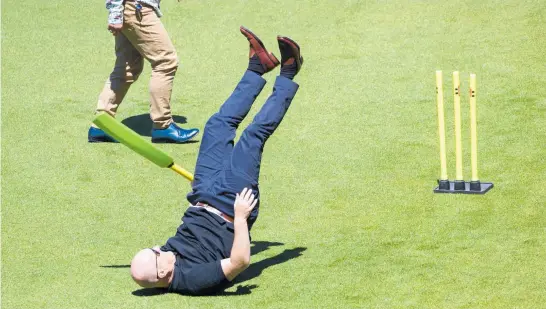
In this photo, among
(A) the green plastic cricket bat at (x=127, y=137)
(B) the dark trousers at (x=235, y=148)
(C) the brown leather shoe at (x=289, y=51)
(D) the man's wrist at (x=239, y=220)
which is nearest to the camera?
(D) the man's wrist at (x=239, y=220)

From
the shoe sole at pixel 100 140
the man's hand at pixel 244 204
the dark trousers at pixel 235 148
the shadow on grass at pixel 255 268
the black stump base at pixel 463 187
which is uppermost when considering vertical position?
the dark trousers at pixel 235 148

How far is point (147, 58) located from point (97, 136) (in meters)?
0.94

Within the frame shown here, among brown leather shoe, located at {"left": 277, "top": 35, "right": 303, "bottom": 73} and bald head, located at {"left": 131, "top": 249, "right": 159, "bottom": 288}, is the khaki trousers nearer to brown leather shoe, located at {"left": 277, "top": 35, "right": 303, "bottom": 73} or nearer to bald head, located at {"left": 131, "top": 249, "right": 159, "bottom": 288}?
brown leather shoe, located at {"left": 277, "top": 35, "right": 303, "bottom": 73}

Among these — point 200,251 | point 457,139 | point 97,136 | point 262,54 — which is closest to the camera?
point 200,251

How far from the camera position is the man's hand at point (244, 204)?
7.12 m

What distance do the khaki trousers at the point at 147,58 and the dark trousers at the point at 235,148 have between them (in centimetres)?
219

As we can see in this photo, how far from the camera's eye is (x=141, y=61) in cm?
1063

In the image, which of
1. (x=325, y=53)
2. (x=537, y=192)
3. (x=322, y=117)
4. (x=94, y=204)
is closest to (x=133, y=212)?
(x=94, y=204)

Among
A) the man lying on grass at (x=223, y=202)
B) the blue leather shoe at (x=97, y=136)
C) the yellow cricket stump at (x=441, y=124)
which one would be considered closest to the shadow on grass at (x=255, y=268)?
the man lying on grass at (x=223, y=202)

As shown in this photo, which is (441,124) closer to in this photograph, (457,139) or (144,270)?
(457,139)

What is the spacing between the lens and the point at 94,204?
354 inches

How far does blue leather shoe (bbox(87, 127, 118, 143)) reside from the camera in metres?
10.4

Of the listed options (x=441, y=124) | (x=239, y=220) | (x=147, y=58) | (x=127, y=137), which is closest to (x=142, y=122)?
(x=147, y=58)

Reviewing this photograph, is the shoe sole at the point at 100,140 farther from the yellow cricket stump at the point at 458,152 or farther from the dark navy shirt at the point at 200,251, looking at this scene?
the yellow cricket stump at the point at 458,152
